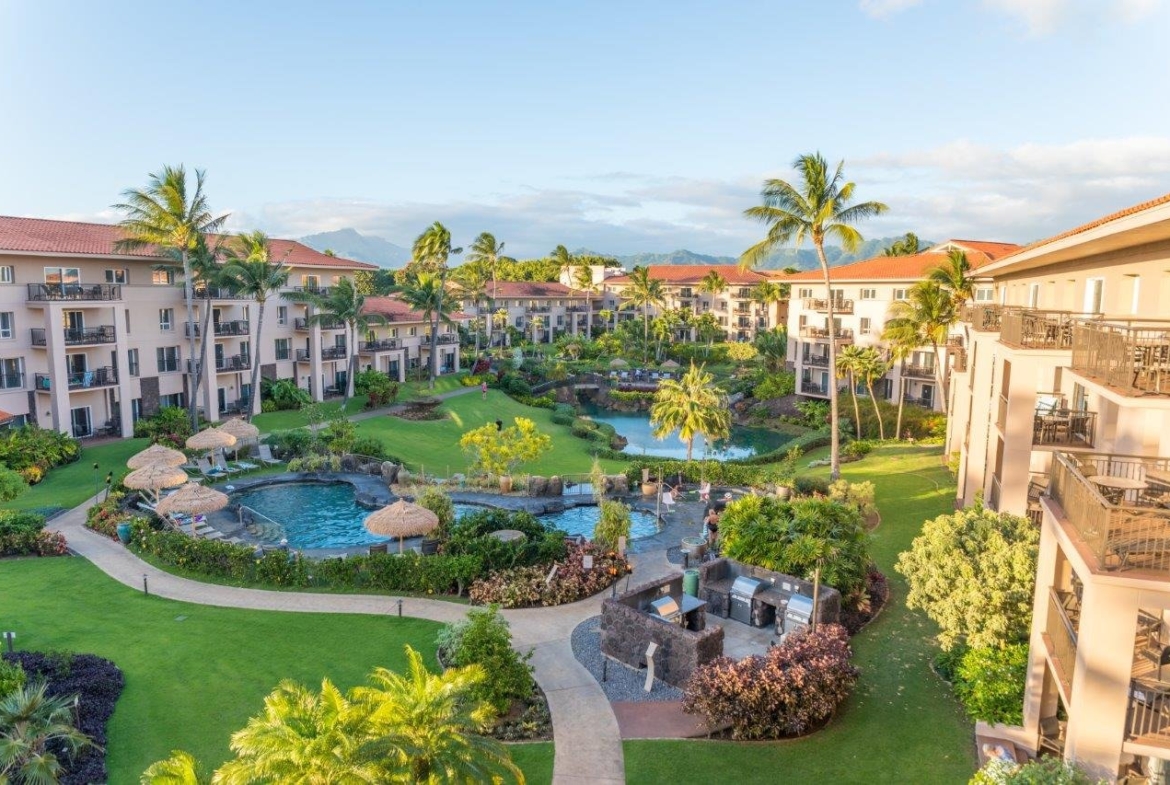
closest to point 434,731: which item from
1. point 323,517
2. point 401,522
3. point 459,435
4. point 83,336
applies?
point 401,522

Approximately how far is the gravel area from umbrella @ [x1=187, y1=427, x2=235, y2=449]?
69.1 feet

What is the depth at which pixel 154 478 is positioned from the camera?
26.4 metres

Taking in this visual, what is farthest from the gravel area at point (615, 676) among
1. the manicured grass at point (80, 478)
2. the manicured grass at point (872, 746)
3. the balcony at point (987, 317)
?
the manicured grass at point (80, 478)

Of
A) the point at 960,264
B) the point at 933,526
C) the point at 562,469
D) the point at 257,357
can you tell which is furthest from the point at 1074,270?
the point at 257,357

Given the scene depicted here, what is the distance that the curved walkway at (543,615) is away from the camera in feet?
43.9

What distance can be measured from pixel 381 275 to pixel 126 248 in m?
60.5

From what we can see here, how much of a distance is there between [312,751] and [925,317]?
129 feet

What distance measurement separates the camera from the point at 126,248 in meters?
39.8

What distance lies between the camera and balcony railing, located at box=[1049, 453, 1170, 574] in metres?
9.17

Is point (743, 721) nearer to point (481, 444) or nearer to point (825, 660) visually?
point (825, 660)

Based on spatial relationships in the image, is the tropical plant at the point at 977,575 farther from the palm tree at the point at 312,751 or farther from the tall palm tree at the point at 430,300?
the tall palm tree at the point at 430,300

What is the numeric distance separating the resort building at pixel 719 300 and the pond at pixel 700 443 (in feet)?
119

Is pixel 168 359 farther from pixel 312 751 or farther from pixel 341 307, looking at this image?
pixel 312 751

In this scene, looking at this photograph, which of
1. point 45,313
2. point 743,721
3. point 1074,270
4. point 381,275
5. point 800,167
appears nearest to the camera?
point 743,721
